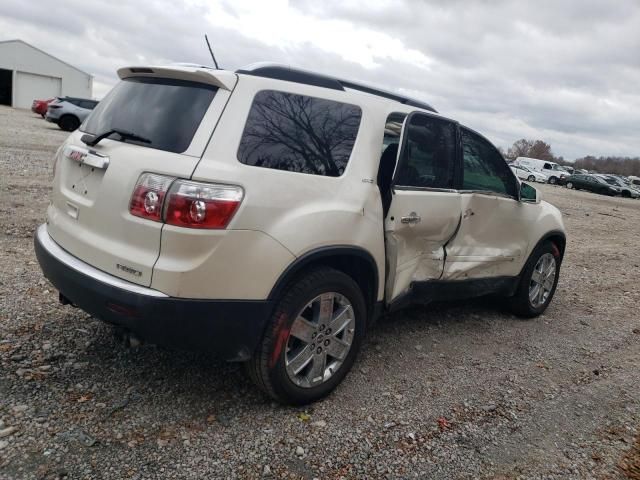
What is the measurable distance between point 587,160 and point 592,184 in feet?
254

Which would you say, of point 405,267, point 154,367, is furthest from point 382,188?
point 154,367

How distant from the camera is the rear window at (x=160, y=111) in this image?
269 cm

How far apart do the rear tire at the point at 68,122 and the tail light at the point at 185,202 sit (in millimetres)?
21560

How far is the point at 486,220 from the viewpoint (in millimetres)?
4379

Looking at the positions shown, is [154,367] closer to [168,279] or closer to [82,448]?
[82,448]

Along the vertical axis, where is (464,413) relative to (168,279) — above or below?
below

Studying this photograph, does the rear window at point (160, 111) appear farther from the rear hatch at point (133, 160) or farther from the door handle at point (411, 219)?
the door handle at point (411, 219)

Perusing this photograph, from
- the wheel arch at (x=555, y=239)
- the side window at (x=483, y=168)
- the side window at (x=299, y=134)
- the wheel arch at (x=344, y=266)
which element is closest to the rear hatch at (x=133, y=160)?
the side window at (x=299, y=134)

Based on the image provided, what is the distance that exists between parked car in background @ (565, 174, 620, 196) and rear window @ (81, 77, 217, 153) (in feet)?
134

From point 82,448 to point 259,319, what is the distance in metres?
1.04

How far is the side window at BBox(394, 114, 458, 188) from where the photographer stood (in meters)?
3.61

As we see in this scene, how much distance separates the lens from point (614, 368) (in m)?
4.37

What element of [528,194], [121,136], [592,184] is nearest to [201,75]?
[121,136]

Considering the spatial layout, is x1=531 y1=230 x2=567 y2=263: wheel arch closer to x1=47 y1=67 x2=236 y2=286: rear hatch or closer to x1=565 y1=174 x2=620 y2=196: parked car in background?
x1=47 y1=67 x2=236 y2=286: rear hatch
